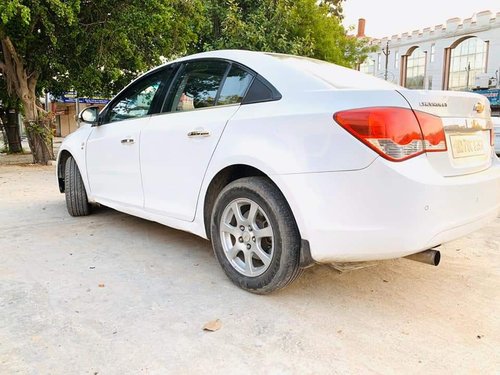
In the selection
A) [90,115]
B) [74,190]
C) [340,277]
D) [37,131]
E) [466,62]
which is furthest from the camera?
[466,62]

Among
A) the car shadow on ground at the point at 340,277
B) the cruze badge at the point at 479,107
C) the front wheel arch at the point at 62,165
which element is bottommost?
the car shadow on ground at the point at 340,277

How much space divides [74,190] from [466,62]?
30.0 metres

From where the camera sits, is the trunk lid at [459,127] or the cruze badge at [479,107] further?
the cruze badge at [479,107]

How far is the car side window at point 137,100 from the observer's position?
12.2 feet

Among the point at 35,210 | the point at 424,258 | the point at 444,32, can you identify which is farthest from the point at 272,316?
the point at 444,32

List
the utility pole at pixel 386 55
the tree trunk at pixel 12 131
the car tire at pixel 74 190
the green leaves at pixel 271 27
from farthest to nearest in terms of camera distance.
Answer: the utility pole at pixel 386 55 → the tree trunk at pixel 12 131 → the green leaves at pixel 271 27 → the car tire at pixel 74 190

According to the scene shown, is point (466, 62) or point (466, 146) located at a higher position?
point (466, 62)

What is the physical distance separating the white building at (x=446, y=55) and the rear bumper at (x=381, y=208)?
27.6 meters

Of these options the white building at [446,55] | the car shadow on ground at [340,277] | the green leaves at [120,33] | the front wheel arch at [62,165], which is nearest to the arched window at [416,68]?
the white building at [446,55]

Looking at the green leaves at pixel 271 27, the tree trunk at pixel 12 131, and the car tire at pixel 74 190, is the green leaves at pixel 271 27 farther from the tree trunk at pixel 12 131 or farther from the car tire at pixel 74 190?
the car tire at pixel 74 190

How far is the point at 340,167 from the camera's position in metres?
2.27

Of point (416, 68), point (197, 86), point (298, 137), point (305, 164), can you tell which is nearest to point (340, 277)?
point (305, 164)

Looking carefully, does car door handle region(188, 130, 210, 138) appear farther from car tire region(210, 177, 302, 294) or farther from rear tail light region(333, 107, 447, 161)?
rear tail light region(333, 107, 447, 161)

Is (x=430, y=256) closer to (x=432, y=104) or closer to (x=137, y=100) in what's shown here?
(x=432, y=104)
